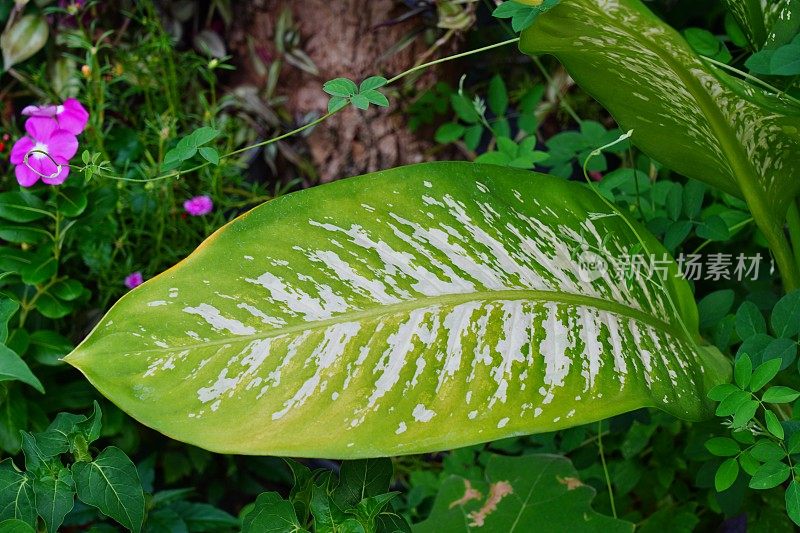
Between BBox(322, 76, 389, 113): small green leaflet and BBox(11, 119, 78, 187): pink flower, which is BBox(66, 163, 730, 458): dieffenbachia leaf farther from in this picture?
BBox(11, 119, 78, 187): pink flower

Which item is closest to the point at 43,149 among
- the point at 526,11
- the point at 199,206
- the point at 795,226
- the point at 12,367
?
the point at 199,206

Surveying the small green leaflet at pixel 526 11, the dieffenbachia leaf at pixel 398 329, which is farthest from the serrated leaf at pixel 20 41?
the small green leaflet at pixel 526 11

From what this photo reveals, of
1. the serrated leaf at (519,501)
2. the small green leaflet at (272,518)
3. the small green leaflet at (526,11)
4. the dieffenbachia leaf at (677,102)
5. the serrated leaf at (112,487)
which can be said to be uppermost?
the small green leaflet at (526,11)

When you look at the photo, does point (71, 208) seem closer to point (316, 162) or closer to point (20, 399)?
point (20, 399)

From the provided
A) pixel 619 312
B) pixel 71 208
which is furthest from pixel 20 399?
pixel 619 312

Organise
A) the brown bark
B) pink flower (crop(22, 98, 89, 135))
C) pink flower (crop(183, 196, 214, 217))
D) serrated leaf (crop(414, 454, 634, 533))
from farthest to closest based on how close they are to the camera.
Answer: the brown bark, pink flower (crop(183, 196, 214, 217)), pink flower (crop(22, 98, 89, 135)), serrated leaf (crop(414, 454, 634, 533))

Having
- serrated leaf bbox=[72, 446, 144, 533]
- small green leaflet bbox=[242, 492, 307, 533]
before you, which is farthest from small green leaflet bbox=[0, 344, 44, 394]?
small green leaflet bbox=[242, 492, 307, 533]

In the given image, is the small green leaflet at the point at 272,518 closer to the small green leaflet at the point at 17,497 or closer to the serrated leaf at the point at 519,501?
the small green leaflet at the point at 17,497
